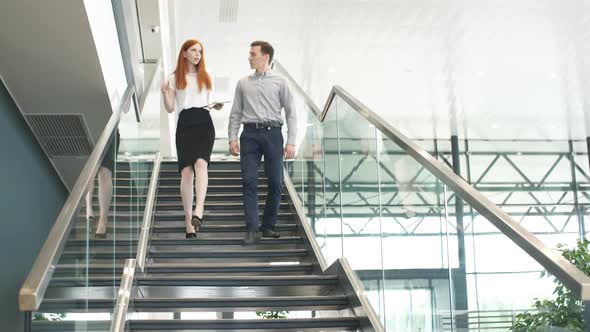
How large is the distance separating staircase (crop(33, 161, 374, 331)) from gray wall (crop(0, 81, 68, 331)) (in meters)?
1.21

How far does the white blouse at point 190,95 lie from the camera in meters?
6.11

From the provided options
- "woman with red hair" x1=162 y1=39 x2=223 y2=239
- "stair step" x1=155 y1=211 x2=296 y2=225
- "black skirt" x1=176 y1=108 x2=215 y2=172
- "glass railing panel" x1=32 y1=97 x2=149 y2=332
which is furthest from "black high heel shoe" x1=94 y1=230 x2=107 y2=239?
"stair step" x1=155 y1=211 x2=296 y2=225

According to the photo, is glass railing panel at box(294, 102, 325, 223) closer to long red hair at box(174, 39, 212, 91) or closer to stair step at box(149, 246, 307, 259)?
stair step at box(149, 246, 307, 259)

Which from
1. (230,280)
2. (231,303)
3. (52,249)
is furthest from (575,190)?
(52,249)

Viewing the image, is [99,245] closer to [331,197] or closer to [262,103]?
[331,197]

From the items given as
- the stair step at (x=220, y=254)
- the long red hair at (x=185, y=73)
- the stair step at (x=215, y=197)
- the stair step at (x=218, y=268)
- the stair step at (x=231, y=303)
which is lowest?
the stair step at (x=231, y=303)

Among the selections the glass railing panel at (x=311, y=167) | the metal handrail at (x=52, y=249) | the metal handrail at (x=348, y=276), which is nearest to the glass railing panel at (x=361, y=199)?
the metal handrail at (x=348, y=276)

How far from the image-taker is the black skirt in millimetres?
5926

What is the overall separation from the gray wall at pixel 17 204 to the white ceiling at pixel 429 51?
4.01m

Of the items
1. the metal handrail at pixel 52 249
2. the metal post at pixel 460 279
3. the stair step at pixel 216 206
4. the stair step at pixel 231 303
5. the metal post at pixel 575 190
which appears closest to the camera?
the metal handrail at pixel 52 249

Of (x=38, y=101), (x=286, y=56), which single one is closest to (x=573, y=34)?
(x=286, y=56)

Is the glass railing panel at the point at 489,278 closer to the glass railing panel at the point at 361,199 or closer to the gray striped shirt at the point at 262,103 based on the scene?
the glass railing panel at the point at 361,199

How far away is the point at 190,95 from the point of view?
6.11 meters

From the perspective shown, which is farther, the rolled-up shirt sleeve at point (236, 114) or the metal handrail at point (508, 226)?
the rolled-up shirt sleeve at point (236, 114)
